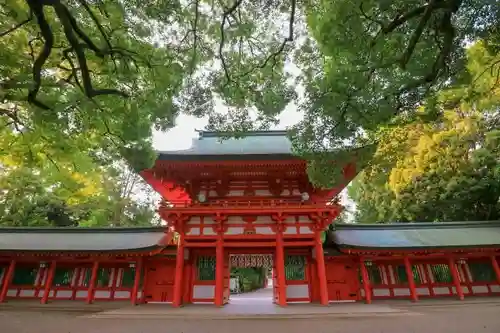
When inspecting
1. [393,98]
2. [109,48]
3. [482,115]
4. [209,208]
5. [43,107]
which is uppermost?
[482,115]

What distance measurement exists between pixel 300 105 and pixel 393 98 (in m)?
2.36

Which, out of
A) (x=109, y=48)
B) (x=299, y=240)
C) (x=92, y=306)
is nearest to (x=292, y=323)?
(x=299, y=240)

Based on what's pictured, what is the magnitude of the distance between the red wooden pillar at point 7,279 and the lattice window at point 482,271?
21.5 metres

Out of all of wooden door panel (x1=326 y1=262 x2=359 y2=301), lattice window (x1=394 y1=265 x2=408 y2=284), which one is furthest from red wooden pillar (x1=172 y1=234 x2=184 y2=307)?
lattice window (x1=394 y1=265 x2=408 y2=284)

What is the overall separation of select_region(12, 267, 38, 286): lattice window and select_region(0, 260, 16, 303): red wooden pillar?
0.83 ft

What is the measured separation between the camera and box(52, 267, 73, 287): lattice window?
48.3ft

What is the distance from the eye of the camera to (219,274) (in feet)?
37.9

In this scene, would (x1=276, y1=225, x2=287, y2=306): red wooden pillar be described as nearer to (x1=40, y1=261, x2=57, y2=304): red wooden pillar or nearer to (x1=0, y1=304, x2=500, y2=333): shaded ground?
(x1=0, y1=304, x2=500, y2=333): shaded ground

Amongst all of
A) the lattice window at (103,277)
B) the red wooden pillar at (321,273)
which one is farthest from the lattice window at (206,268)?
the lattice window at (103,277)

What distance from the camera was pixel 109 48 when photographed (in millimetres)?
7215

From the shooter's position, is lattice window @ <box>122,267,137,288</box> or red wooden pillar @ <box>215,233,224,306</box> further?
lattice window @ <box>122,267,137,288</box>

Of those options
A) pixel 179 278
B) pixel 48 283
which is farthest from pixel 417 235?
pixel 48 283

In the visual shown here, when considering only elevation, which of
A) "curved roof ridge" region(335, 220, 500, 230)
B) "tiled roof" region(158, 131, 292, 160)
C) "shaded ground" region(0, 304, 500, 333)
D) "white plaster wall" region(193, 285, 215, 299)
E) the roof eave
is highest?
"tiled roof" region(158, 131, 292, 160)

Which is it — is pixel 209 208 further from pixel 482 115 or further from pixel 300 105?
pixel 482 115
